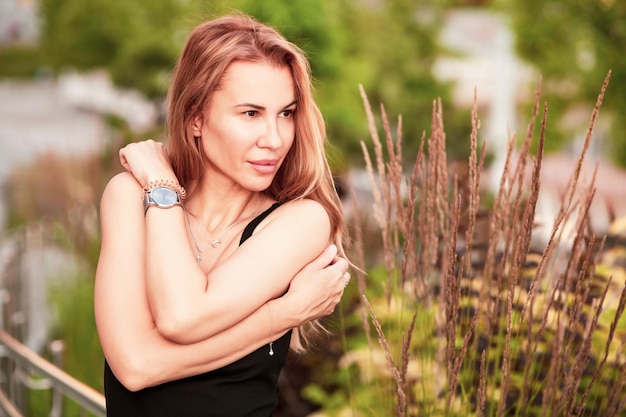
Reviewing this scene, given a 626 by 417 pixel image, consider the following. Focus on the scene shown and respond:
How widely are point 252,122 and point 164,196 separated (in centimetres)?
20

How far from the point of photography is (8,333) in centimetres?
387

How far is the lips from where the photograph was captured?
1623mm

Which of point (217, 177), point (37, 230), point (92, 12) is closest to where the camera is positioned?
point (217, 177)

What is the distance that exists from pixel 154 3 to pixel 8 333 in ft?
42.1

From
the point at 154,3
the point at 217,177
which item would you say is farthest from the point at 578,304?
the point at 154,3

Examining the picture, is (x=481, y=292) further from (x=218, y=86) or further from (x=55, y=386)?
(x=55, y=386)

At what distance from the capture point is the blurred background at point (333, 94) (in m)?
4.75

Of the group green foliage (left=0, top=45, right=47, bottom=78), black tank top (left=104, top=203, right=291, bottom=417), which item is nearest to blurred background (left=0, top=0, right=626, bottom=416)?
black tank top (left=104, top=203, right=291, bottom=417)

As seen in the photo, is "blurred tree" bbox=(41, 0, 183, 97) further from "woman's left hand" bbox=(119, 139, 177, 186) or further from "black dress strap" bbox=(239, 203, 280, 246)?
"black dress strap" bbox=(239, 203, 280, 246)

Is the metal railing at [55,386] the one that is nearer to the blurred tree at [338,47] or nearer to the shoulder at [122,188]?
the shoulder at [122,188]

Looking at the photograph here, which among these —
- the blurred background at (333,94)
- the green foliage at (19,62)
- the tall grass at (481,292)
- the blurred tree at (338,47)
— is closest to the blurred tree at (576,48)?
the blurred background at (333,94)

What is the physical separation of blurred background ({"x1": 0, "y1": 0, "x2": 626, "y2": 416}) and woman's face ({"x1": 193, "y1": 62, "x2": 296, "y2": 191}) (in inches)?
14.4

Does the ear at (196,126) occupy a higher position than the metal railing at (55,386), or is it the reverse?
the ear at (196,126)

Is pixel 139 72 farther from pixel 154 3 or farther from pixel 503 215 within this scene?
pixel 503 215
